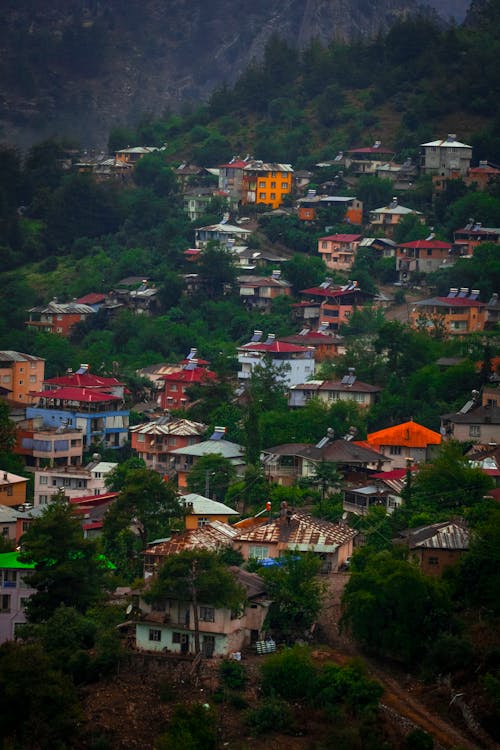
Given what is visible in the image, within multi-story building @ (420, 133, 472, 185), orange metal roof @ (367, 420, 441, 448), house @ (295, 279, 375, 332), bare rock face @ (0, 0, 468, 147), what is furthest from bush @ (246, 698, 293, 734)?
bare rock face @ (0, 0, 468, 147)

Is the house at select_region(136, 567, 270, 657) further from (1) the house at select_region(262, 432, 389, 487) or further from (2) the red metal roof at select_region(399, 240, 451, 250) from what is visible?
(2) the red metal roof at select_region(399, 240, 451, 250)

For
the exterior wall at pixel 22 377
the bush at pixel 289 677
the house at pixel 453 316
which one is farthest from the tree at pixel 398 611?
the exterior wall at pixel 22 377

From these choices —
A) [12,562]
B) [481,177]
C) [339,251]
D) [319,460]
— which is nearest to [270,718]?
[12,562]

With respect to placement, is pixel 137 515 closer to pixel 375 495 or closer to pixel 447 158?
pixel 375 495

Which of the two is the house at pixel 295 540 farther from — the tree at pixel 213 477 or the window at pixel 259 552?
the tree at pixel 213 477

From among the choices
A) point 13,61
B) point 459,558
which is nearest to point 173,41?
point 13,61

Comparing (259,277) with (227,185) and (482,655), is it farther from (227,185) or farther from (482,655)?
(482,655)
